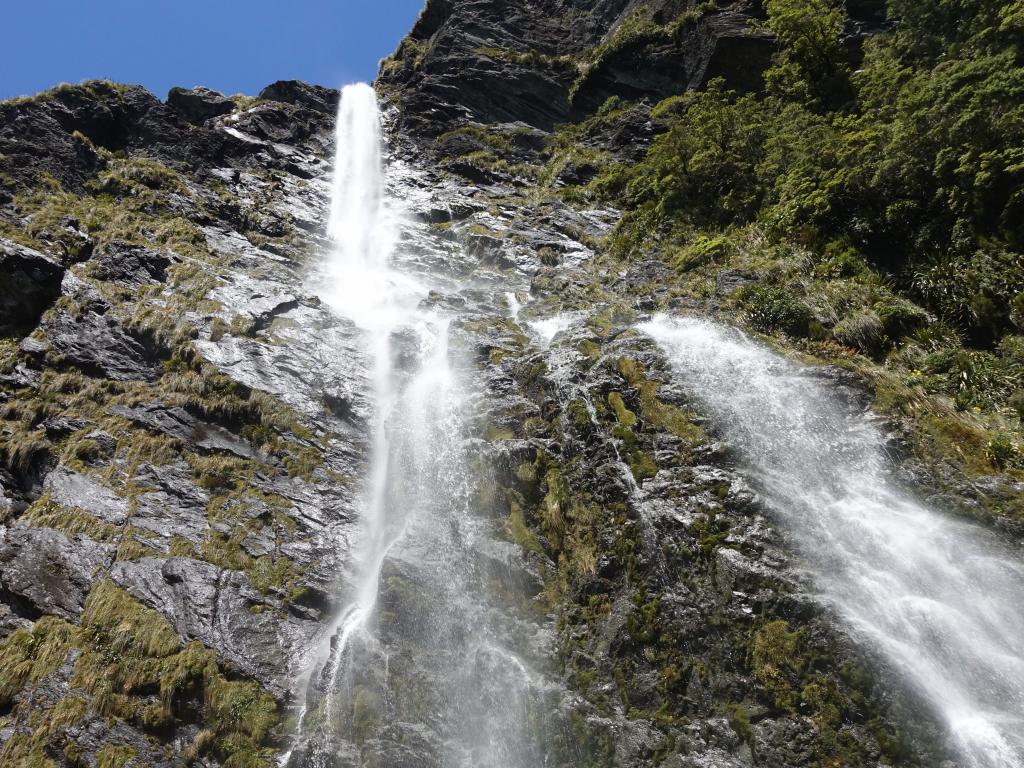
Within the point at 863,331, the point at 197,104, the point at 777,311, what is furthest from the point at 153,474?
the point at 197,104

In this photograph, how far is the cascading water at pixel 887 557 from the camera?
7262mm

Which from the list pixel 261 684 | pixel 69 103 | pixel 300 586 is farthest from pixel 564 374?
pixel 69 103

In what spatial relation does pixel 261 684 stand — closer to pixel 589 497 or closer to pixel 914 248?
pixel 589 497

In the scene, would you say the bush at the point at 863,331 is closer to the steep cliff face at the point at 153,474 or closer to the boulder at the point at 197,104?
the steep cliff face at the point at 153,474

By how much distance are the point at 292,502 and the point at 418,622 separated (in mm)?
4240

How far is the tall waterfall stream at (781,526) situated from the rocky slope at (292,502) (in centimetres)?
→ 34

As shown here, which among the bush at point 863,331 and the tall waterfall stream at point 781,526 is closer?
the tall waterfall stream at point 781,526

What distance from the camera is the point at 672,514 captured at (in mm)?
10180

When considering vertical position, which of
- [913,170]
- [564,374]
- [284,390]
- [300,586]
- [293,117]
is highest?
[293,117]

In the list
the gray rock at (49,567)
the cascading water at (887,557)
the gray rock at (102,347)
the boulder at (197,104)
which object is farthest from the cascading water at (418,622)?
the boulder at (197,104)

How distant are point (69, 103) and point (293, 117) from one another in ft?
37.5

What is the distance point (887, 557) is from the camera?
8.91 meters

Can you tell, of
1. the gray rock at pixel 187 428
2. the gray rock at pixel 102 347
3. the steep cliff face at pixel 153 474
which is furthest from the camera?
the gray rock at pixel 102 347

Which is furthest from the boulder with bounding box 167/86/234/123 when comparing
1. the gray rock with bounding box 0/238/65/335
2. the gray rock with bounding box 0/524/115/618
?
the gray rock with bounding box 0/524/115/618
